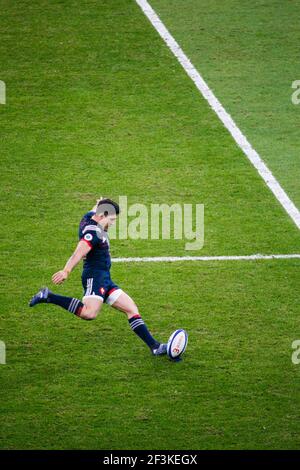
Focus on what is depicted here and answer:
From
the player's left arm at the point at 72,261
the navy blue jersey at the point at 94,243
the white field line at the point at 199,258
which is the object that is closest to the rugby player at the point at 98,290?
the navy blue jersey at the point at 94,243

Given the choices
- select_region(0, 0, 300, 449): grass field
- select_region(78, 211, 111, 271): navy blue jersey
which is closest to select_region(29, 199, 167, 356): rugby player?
select_region(78, 211, 111, 271): navy blue jersey

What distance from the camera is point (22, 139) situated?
16703 millimetres

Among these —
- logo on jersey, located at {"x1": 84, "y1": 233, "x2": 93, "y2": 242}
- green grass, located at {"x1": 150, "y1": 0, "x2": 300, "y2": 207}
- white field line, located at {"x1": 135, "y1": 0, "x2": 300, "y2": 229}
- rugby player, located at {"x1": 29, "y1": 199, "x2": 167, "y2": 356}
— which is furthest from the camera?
green grass, located at {"x1": 150, "y1": 0, "x2": 300, "y2": 207}

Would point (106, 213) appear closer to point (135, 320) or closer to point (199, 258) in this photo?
point (135, 320)

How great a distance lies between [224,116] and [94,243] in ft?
24.0

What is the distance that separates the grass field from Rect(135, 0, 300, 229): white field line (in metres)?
0.13

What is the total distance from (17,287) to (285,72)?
8.35 metres

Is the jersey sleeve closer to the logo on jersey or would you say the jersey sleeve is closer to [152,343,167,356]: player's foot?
the logo on jersey

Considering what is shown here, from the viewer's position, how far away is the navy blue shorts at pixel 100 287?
10859mm

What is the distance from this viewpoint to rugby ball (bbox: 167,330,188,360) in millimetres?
10672

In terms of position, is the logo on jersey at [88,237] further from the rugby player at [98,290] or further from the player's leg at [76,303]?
the player's leg at [76,303]

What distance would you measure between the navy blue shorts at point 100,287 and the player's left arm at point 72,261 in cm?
44

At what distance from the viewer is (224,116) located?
17391 millimetres

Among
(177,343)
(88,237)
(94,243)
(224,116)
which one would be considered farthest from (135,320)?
(224,116)
